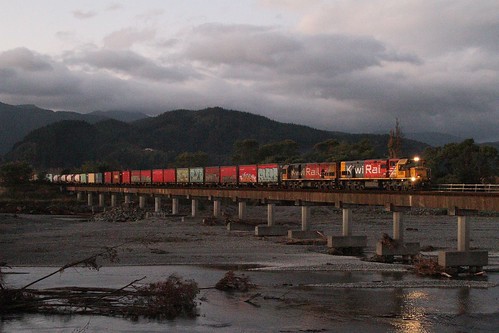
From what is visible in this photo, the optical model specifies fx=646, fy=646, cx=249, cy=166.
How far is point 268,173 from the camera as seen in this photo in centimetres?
9206

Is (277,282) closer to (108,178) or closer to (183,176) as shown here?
(183,176)

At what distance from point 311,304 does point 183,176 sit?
9137 centimetres

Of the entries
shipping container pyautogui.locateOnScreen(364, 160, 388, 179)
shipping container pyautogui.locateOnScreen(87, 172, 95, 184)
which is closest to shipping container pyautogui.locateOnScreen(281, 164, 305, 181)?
shipping container pyautogui.locateOnScreen(364, 160, 388, 179)

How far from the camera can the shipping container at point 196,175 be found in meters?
114

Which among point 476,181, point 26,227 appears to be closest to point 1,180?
point 26,227

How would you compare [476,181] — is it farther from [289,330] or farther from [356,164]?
[289,330]

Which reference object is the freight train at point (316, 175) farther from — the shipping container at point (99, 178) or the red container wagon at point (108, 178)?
the shipping container at point (99, 178)

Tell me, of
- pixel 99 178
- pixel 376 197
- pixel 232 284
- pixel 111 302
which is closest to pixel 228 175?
pixel 376 197

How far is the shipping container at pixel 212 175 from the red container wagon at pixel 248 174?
7.49 metres

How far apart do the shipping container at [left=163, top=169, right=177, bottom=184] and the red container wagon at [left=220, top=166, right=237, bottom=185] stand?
23.8m

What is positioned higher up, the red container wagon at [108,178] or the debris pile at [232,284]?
the red container wagon at [108,178]

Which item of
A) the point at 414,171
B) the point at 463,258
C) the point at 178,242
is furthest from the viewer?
the point at 178,242

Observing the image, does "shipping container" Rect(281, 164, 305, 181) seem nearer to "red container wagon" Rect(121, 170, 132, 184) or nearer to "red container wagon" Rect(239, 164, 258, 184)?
A: "red container wagon" Rect(239, 164, 258, 184)

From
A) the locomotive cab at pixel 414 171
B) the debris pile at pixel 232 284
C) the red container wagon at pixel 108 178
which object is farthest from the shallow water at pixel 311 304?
the red container wagon at pixel 108 178
